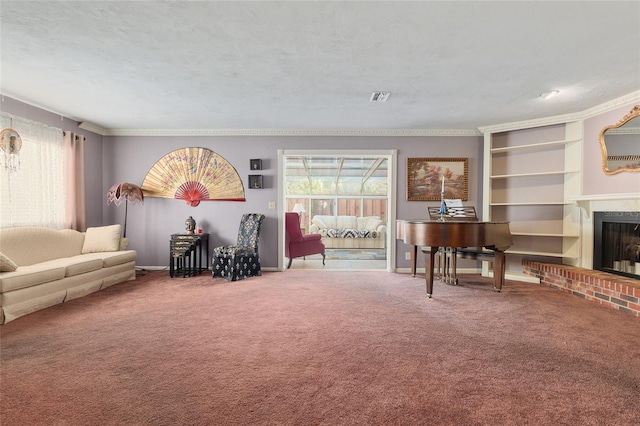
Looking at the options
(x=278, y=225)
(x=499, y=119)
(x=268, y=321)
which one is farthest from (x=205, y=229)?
(x=499, y=119)

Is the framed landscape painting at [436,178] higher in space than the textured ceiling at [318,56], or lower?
lower

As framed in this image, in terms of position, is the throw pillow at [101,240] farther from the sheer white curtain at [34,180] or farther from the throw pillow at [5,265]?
the throw pillow at [5,265]

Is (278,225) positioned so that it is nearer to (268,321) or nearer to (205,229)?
(205,229)

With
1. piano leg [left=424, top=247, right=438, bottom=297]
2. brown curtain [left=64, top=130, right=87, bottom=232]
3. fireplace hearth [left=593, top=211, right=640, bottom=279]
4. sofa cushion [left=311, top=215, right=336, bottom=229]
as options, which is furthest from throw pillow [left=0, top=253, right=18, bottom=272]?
sofa cushion [left=311, top=215, right=336, bottom=229]

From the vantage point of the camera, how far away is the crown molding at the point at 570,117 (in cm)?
342

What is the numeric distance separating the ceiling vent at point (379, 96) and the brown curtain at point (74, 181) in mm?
4130

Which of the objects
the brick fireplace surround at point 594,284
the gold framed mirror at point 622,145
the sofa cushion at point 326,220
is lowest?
the brick fireplace surround at point 594,284

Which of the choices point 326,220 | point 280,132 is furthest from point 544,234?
point 326,220

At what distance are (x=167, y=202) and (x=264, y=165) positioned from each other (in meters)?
1.69

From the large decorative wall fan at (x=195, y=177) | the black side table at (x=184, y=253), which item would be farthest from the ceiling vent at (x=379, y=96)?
the black side table at (x=184, y=253)

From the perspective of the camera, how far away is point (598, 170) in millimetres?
3811

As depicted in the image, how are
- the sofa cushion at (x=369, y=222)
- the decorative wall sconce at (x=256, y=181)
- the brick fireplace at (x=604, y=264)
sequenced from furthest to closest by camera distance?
the sofa cushion at (x=369, y=222)
the decorative wall sconce at (x=256, y=181)
the brick fireplace at (x=604, y=264)

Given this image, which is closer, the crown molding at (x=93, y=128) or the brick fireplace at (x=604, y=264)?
the brick fireplace at (x=604, y=264)

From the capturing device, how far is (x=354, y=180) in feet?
32.5
